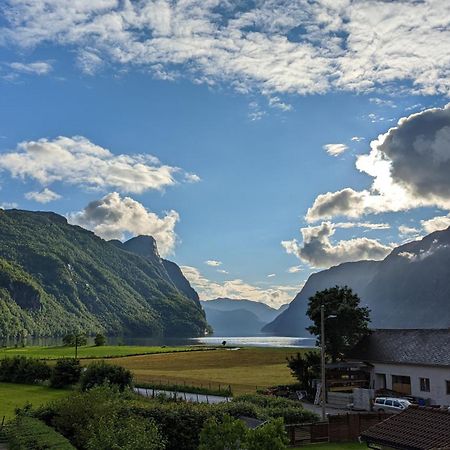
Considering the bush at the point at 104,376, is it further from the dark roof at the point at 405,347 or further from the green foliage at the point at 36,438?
the dark roof at the point at 405,347

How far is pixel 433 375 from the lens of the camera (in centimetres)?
5031

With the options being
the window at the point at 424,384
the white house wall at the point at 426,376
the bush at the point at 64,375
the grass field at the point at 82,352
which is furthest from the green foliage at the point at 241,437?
the grass field at the point at 82,352

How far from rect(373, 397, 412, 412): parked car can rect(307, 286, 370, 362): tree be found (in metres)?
12.9

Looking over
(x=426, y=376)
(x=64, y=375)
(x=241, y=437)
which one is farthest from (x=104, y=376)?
(x=241, y=437)

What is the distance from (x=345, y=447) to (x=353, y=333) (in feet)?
91.0

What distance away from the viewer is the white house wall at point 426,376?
49250 millimetres

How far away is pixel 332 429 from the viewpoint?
36.0 meters

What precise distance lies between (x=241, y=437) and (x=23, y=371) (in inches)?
2619

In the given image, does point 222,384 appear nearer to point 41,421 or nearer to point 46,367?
point 46,367

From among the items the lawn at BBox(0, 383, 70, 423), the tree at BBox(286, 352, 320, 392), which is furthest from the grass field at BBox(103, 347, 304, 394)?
the lawn at BBox(0, 383, 70, 423)

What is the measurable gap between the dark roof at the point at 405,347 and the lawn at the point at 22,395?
33.0 meters

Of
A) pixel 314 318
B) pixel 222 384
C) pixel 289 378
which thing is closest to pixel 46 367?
pixel 222 384

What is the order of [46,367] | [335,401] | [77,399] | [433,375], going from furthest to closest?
[46,367]
[335,401]
[433,375]
[77,399]

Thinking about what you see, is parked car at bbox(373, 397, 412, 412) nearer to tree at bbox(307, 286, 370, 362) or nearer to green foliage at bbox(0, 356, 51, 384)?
tree at bbox(307, 286, 370, 362)
